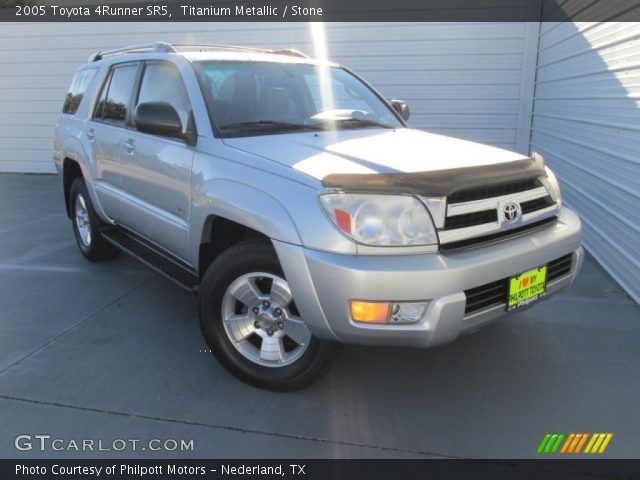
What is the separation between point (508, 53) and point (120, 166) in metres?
6.53

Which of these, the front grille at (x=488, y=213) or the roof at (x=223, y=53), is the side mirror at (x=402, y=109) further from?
the front grille at (x=488, y=213)

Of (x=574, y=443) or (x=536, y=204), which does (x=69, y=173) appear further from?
(x=574, y=443)

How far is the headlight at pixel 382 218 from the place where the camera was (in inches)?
97.7

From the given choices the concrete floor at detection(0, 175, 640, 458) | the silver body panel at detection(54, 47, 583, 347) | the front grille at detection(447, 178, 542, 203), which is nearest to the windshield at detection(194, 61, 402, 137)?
the silver body panel at detection(54, 47, 583, 347)

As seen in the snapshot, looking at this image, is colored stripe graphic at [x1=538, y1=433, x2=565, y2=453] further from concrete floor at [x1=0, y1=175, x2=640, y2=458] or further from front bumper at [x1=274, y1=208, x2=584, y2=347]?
front bumper at [x1=274, y1=208, x2=584, y2=347]

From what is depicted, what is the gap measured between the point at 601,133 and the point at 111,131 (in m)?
4.56

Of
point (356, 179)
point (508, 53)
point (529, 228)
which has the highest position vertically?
point (508, 53)

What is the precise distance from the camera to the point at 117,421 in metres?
2.82

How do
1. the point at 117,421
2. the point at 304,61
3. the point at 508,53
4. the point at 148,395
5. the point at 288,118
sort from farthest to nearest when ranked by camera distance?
1. the point at 508,53
2. the point at 304,61
3. the point at 288,118
4. the point at 148,395
5. the point at 117,421

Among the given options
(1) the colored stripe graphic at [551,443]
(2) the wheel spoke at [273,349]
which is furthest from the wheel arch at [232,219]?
(1) the colored stripe graphic at [551,443]

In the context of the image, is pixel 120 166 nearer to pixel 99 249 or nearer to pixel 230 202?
pixel 99 249

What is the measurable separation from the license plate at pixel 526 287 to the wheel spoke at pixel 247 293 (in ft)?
4.31

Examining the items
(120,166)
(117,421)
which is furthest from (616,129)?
Answer: (117,421)

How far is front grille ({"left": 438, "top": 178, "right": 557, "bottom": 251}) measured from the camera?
258 centimetres
